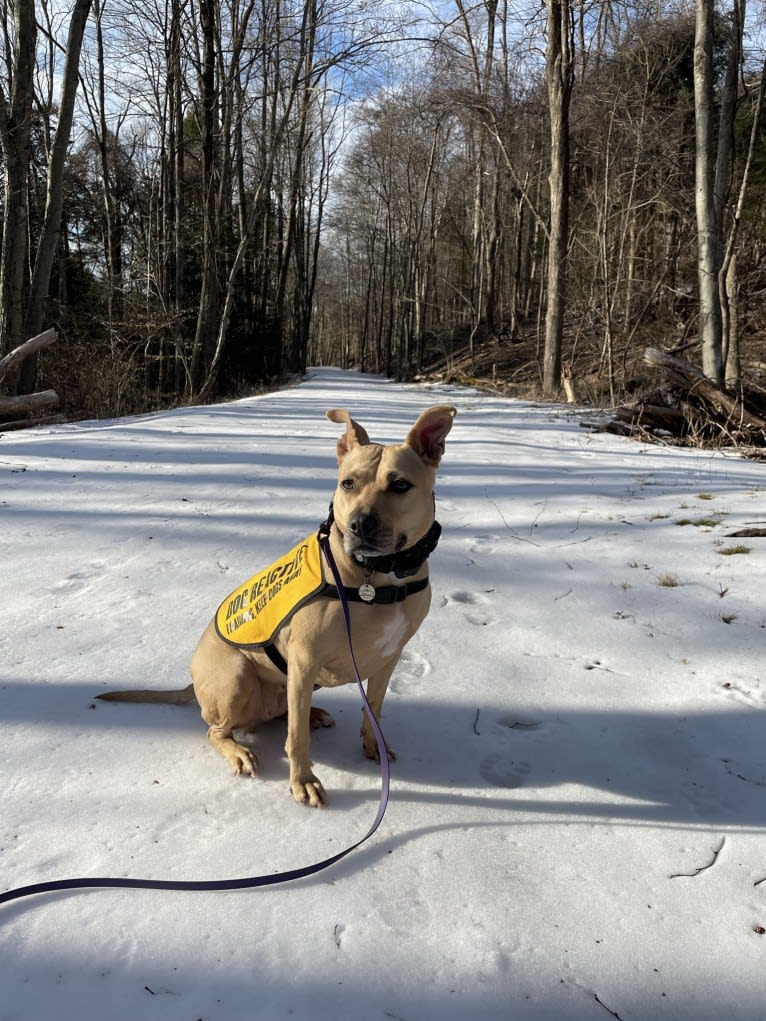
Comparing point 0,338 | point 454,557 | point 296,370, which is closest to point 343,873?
point 454,557

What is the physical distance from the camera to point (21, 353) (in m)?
10.1

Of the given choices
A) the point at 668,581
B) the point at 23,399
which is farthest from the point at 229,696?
the point at 23,399

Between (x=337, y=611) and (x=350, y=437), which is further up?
(x=350, y=437)

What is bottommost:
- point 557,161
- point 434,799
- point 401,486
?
point 434,799

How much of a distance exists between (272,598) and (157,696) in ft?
2.30

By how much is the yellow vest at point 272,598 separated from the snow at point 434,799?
42 cm

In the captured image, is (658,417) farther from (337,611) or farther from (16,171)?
(16,171)

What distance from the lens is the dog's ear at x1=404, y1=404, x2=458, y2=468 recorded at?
2225 millimetres

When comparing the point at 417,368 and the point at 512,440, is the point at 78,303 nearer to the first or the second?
the point at 417,368

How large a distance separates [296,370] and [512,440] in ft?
104

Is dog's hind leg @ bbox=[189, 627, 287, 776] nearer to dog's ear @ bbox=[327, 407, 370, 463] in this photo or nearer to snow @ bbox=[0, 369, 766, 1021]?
snow @ bbox=[0, 369, 766, 1021]

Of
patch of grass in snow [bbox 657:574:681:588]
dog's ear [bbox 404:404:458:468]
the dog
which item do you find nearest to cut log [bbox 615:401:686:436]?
patch of grass in snow [bbox 657:574:681:588]

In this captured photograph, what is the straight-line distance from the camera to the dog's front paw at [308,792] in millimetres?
2020

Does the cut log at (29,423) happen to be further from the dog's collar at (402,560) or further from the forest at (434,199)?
the dog's collar at (402,560)
